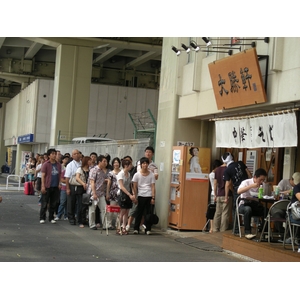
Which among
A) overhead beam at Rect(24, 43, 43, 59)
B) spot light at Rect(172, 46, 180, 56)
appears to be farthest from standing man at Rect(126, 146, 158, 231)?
overhead beam at Rect(24, 43, 43, 59)

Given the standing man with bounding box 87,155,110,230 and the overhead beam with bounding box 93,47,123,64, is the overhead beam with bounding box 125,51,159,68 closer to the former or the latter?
the overhead beam with bounding box 93,47,123,64

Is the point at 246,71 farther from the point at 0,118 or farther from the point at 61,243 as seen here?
the point at 0,118

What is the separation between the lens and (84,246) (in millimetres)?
12672

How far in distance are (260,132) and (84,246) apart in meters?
4.40

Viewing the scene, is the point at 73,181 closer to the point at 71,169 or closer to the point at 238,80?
the point at 71,169

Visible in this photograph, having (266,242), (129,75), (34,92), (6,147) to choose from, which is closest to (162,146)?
(266,242)

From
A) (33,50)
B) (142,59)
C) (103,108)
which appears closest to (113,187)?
(103,108)

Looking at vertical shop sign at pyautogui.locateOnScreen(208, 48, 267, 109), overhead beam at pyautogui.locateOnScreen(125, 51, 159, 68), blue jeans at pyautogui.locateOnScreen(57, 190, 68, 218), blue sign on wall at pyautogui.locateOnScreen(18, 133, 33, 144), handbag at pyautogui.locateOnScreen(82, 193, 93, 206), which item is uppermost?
overhead beam at pyautogui.locateOnScreen(125, 51, 159, 68)

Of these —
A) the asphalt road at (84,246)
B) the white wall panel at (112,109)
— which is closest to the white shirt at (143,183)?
the asphalt road at (84,246)

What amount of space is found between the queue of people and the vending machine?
0.84 metres

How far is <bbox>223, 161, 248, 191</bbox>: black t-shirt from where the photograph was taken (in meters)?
14.6

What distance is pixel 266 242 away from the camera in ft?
39.7

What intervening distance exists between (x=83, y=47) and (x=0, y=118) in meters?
34.2

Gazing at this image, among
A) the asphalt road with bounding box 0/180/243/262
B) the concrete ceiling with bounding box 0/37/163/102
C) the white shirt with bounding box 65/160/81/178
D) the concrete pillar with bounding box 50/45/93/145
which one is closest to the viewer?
the asphalt road with bounding box 0/180/243/262
